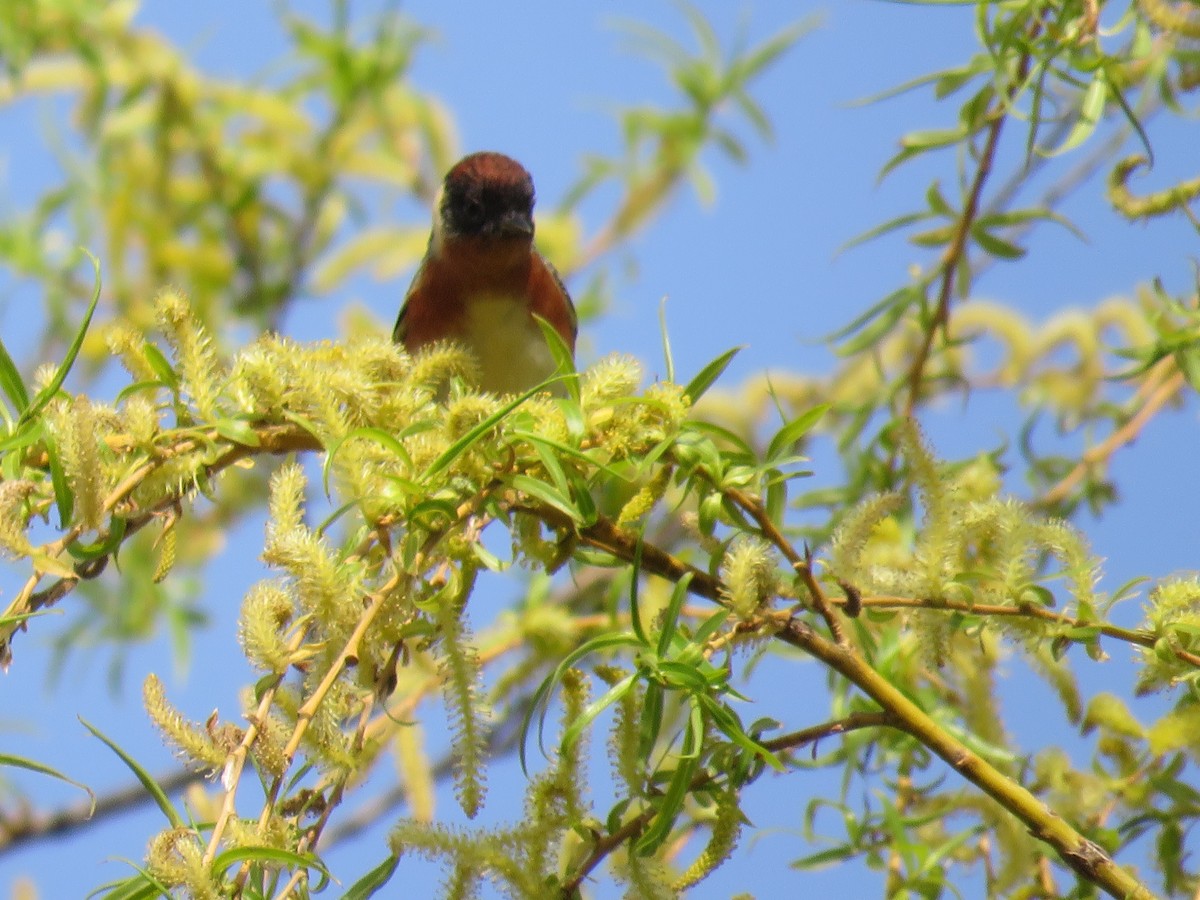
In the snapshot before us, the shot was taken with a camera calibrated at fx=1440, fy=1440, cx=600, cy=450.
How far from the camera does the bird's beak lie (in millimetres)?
2852

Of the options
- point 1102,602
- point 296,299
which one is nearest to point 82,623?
point 296,299

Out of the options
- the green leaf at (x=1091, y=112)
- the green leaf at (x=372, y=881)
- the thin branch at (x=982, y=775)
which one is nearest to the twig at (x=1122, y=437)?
the green leaf at (x=1091, y=112)

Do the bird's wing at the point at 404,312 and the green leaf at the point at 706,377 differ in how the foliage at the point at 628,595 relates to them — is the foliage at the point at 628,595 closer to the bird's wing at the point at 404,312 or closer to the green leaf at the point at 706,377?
the green leaf at the point at 706,377

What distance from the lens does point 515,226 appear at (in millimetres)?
2850

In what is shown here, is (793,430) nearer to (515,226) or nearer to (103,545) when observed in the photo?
(103,545)

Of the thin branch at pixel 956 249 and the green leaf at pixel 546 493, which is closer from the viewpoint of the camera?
the green leaf at pixel 546 493

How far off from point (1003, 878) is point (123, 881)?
923mm

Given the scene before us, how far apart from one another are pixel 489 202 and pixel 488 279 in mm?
171

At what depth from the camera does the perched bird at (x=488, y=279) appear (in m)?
2.75

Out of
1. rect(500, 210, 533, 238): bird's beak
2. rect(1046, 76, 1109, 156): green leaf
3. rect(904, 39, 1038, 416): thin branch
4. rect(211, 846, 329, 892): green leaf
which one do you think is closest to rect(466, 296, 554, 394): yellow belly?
rect(500, 210, 533, 238): bird's beak

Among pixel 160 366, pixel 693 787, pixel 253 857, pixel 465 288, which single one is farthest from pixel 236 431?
pixel 465 288

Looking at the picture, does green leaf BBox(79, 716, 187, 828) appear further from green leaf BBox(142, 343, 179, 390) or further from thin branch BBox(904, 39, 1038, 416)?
thin branch BBox(904, 39, 1038, 416)

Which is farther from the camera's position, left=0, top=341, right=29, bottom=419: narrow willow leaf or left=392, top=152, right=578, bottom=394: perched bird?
left=392, top=152, right=578, bottom=394: perched bird

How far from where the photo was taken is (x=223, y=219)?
3547 millimetres
